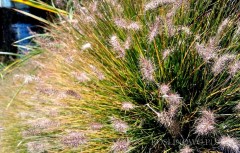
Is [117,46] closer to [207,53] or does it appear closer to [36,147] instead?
[207,53]

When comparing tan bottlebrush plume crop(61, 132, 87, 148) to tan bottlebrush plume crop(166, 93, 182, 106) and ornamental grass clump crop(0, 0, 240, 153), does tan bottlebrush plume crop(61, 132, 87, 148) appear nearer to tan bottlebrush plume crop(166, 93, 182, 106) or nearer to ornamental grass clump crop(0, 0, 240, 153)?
ornamental grass clump crop(0, 0, 240, 153)

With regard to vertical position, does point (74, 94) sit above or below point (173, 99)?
above

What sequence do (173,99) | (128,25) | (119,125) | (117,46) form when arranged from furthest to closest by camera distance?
(128,25) < (117,46) < (119,125) < (173,99)

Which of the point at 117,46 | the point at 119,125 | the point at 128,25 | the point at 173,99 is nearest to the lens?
the point at 173,99

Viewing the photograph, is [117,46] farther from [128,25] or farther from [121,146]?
[121,146]

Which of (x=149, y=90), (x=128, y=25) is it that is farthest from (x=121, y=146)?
(x=128, y=25)

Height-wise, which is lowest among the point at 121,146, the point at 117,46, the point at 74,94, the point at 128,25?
the point at 121,146

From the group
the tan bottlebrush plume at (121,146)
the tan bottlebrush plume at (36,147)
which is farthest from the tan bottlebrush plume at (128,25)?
the tan bottlebrush plume at (36,147)

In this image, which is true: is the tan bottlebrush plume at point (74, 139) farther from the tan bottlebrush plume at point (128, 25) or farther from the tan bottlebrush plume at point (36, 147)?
the tan bottlebrush plume at point (128, 25)

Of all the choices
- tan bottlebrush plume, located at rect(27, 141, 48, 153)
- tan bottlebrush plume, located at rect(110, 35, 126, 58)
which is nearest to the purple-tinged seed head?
tan bottlebrush plume, located at rect(110, 35, 126, 58)

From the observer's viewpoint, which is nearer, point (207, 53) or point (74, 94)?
point (207, 53)
